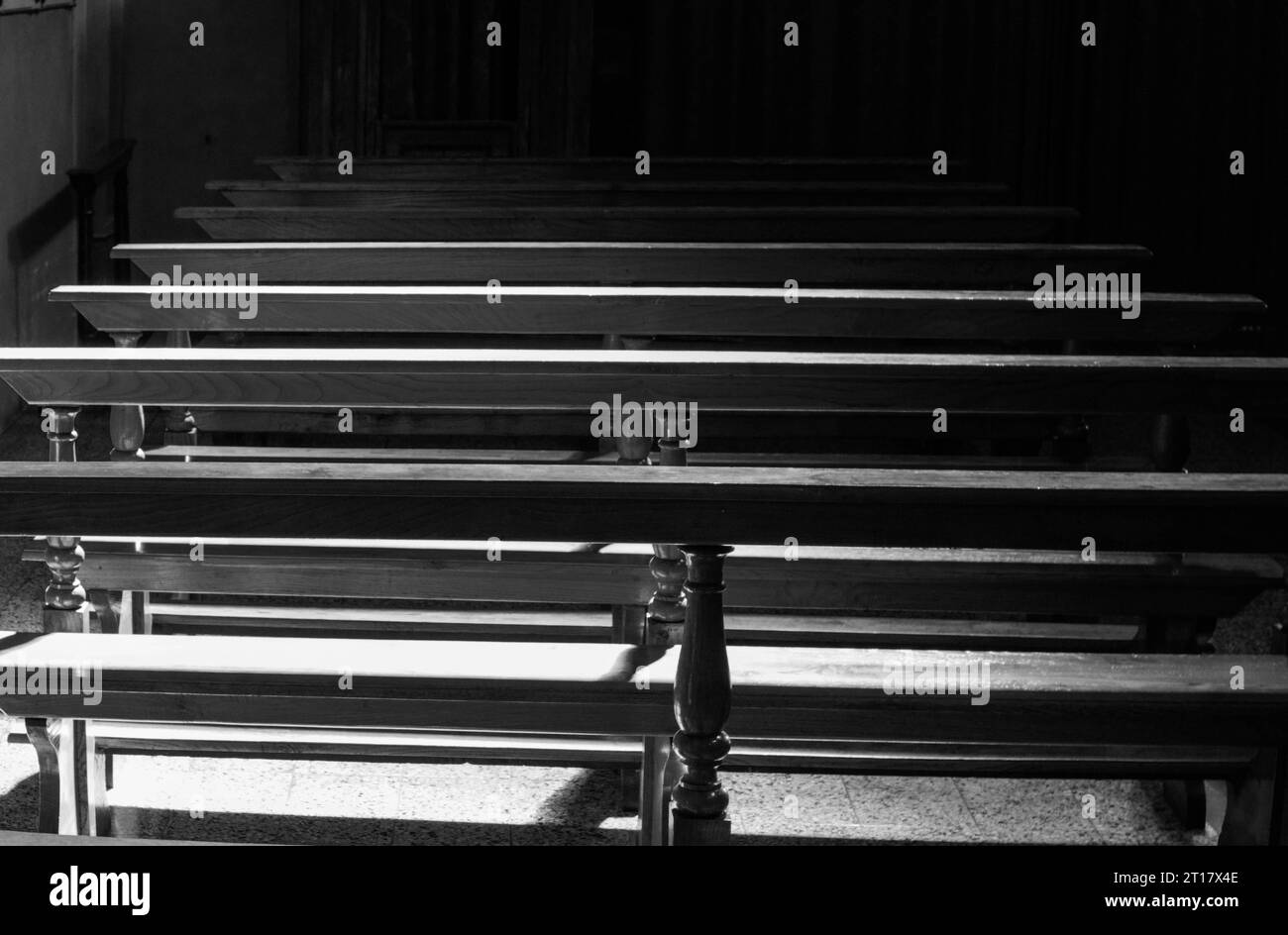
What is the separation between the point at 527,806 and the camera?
2.34 m

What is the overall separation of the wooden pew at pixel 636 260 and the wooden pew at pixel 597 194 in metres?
0.98

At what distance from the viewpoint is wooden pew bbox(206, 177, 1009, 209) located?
3.97 m

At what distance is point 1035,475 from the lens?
148 cm

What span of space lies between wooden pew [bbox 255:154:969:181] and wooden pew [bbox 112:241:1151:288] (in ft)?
5.89

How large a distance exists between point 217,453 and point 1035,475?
6.73 feet

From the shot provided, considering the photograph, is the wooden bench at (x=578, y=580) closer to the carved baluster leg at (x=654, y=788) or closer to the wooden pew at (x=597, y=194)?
the carved baluster leg at (x=654, y=788)

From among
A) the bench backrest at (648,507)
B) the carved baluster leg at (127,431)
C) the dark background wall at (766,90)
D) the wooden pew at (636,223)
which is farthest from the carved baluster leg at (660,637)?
the dark background wall at (766,90)

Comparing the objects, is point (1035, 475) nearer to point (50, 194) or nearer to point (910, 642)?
point (910, 642)

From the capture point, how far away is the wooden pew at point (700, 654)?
4.58 feet

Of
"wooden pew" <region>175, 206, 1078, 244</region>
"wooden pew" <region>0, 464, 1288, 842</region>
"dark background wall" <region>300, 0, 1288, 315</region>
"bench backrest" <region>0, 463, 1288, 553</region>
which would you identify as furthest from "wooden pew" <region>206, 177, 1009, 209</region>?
"bench backrest" <region>0, 463, 1288, 553</region>

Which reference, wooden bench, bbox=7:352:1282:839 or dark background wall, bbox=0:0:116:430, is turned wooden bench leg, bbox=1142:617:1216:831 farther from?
dark background wall, bbox=0:0:116:430

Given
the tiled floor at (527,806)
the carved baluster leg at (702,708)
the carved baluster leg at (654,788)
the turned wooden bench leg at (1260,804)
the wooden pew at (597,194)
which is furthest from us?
the wooden pew at (597,194)

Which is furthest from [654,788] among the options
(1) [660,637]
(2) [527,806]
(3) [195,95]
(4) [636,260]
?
(3) [195,95]
